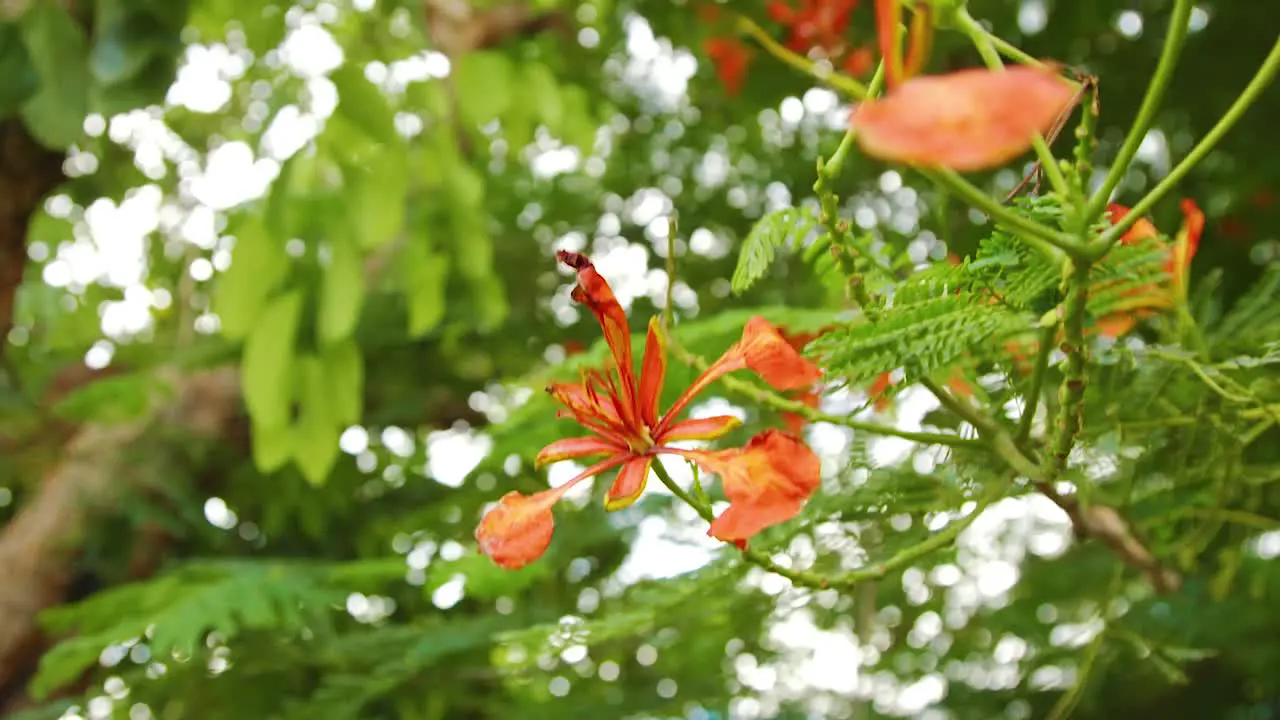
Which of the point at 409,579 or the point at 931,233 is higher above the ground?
the point at 931,233

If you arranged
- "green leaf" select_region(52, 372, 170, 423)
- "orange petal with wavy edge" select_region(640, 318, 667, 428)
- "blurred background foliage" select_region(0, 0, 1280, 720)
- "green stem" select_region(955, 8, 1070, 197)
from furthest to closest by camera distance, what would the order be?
"green leaf" select_region(52, 372, 170, 423) < "blurred background foliage" select_region(0, 0, 1280, 720) < "orange petal with wavy edge" select_region(640, 318, 667, 428) < "green stem" select_region(955, 8, 1070, 197)

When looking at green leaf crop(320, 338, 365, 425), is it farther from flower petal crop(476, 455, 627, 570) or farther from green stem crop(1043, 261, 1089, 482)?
green stem crop(1043, 261, 1089, 482)

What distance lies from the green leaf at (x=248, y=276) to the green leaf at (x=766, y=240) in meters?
0.72

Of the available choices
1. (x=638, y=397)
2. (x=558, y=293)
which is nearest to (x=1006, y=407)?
(x=638, y=397)

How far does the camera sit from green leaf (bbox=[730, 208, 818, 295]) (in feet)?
1.63

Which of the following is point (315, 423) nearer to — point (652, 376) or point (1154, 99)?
point (652, 376)

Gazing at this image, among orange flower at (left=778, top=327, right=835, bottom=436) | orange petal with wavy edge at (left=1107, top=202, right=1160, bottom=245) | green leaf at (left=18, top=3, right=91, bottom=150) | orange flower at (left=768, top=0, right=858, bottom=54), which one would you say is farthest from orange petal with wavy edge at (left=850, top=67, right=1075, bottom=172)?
green leaf at (left=18, top=3, right=91, bottom=150)

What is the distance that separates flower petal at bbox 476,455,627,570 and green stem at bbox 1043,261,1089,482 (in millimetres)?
185

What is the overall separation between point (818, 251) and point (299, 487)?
115cm

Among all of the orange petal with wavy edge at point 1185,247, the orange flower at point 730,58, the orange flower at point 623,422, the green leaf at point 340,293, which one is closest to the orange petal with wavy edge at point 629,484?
the orange flower at point 623,422

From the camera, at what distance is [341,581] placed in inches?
44.5

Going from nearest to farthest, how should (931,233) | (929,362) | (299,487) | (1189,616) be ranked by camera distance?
(929,362) < (1189,616) < (931,233) < (299,487)

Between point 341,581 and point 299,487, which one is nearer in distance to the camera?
point 341,581

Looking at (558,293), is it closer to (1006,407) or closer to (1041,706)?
(1041,706)
